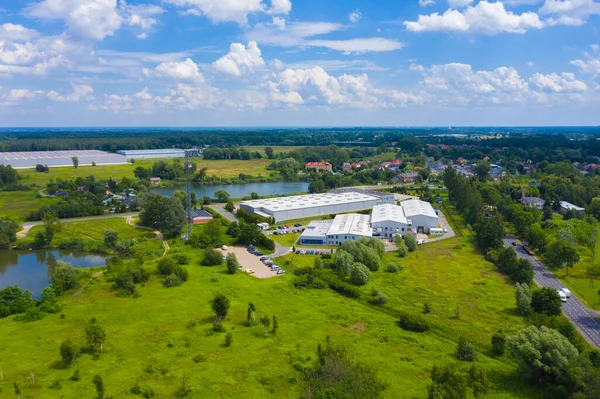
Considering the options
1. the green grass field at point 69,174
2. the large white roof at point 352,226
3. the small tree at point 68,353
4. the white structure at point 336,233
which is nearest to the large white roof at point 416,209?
the large white roof at point 352,226

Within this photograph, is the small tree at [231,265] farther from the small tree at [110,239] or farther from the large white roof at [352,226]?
the small tree at [110,239]

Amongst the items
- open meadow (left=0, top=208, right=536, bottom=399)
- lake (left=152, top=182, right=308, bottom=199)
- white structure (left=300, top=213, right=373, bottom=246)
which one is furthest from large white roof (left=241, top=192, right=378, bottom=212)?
open meadow (left=0, top=208, right=536, bottom=399)

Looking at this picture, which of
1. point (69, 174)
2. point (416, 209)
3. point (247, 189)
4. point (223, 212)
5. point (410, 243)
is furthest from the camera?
point (69, 174)

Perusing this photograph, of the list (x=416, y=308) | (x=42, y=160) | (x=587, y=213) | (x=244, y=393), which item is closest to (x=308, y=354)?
(x=244, y=393)

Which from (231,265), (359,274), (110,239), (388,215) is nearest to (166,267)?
(231,265)

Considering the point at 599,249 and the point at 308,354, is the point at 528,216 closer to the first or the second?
the point at 599,249

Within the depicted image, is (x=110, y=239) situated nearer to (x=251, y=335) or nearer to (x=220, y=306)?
(x=220, y=306)
